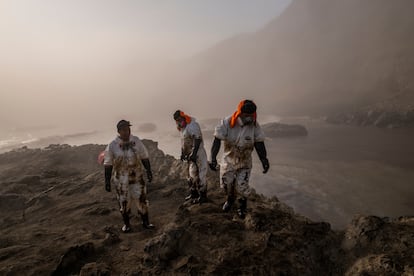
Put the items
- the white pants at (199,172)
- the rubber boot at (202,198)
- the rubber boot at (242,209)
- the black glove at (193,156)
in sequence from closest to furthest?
A: 1. the rubber boot at (242,209)
2. the black glove at (193,156)
3. the rubber boot at (202,198)
4. the white pants at (199,172)

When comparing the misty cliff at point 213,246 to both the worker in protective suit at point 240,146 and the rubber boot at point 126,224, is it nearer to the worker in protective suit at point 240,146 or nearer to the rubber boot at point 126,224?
the rubber boot at point 126,224

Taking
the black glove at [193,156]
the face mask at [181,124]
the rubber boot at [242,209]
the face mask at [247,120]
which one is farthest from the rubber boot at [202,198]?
the face mask at [247,120]

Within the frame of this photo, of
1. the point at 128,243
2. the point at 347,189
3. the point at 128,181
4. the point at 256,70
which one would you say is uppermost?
the point at 256,70

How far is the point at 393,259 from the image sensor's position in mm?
3609

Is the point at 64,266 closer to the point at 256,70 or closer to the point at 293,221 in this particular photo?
the point at 293,221

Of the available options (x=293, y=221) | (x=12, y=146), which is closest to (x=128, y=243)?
(x=293, y=221)

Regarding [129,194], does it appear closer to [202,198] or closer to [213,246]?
[202,198]

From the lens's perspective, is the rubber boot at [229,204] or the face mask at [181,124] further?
the face mask at [181,124]

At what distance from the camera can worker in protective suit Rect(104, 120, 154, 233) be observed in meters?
5.36

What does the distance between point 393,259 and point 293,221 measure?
1546 millimetres

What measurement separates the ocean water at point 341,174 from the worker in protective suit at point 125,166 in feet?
32.1

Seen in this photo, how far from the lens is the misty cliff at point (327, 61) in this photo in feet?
206

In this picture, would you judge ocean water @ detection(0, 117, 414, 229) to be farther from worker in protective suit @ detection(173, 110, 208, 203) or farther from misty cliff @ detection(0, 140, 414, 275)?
misty cliff @ detection(0, 140, 414, 275)

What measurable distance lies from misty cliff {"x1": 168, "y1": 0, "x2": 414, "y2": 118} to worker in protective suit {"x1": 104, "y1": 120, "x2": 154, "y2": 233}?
49.7 meters
